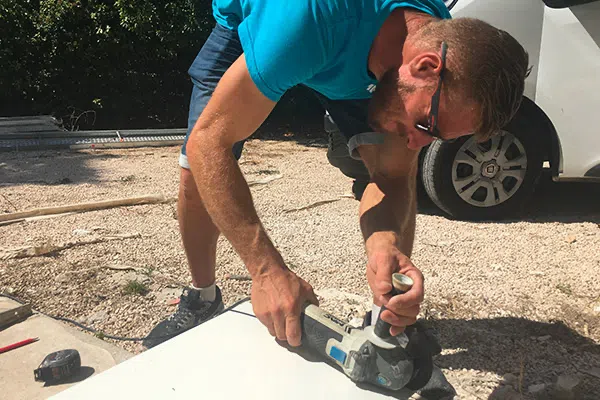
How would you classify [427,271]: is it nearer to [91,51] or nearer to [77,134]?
[77,134]

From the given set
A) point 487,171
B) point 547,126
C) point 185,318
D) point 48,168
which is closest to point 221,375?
Result: point 185,318

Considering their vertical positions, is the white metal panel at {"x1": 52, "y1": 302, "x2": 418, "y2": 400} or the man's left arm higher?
the man's left arm

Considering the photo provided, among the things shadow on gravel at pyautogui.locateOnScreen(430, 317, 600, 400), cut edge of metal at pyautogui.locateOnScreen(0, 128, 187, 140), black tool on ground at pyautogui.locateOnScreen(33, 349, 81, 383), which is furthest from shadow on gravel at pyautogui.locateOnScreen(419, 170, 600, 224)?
cut edge of metal at pyautogui.locateOnScreen(0, 128, 187, 140)

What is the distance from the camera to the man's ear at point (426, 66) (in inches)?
60.0

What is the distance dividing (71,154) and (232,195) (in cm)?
554

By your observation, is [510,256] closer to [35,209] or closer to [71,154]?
[35,209]

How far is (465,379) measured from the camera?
2.14 meters

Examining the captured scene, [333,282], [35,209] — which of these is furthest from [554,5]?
[35,209]

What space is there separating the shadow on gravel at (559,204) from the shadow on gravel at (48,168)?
3.29 m

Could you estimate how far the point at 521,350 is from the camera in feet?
7.68

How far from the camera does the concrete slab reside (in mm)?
2076

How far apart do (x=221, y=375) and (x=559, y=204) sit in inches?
142

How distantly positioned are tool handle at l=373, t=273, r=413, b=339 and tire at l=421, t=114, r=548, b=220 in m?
2.24

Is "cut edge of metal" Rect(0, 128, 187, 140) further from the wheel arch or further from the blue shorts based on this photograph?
the blue shorts
